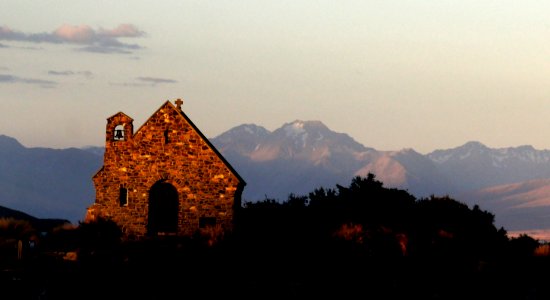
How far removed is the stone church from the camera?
72562 millimetres

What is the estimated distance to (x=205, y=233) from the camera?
66000 millimetres

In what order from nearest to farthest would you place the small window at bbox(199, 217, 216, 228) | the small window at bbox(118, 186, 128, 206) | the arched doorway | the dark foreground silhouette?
1. the dark foreground silhouette
2. the small window at bbox(199, 217, 216, 228)
3. the arched doorway
4. the small window at bbox(118, 186, 128, 206)

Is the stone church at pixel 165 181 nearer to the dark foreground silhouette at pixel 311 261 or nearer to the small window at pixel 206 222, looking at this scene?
the small window at pixel 206 222

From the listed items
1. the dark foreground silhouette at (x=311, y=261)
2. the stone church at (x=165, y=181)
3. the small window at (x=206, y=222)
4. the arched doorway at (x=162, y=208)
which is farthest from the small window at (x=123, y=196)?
the small window at (x=206, y=222)

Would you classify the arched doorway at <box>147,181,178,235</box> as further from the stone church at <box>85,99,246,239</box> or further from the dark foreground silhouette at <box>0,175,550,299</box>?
the dark foreground silhouette at <box>0,175,550,299</box>

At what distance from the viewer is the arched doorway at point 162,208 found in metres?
73.4

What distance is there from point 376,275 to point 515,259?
621 cm

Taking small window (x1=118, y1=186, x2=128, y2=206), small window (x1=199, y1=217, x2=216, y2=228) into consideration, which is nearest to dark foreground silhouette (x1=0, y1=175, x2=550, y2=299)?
small window (x1=199, y1=217, x2=216, y2=228)

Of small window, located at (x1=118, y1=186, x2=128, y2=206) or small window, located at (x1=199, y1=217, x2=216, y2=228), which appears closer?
small window, located at (x1=199, y1=217, x2=216, y2=228)

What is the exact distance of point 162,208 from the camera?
242 feet

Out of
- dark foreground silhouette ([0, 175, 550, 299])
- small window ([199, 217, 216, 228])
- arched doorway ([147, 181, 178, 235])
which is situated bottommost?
dark foreground silhouette ([0, 175, 550, 299])

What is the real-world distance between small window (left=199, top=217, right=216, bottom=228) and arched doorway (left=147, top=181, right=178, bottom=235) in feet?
5.26

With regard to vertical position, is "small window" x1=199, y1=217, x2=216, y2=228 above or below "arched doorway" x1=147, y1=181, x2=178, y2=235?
below

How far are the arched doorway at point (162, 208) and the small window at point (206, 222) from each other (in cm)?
160
